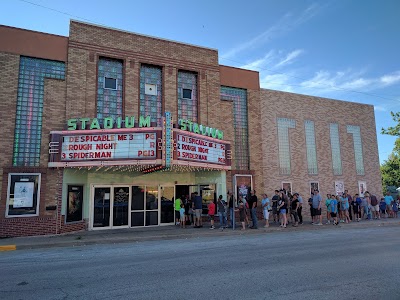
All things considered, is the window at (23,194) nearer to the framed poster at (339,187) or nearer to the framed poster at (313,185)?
the framed poster at (313,185)

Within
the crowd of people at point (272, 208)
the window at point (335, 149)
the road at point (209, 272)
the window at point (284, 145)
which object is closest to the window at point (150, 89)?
the crowd of people at point (272, 208)

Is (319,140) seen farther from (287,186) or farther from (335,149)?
(287,186)

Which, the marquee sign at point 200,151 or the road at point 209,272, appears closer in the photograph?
the road at point 209,272

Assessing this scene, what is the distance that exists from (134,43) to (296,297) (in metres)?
15.5

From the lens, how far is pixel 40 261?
8703mm

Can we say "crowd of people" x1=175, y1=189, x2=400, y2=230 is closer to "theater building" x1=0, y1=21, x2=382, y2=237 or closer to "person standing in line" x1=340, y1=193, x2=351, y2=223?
"person standing in line" x1=340, y1=193, x2=351, y2=223

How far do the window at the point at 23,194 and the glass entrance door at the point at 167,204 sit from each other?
615 cm

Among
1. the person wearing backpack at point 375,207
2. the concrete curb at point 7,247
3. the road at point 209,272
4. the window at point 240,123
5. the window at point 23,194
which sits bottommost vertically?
the concrete curb at point 7,247

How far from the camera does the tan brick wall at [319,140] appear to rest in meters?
20.9

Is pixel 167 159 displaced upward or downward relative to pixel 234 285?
upward

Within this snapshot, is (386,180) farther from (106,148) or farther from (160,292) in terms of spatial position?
(160,292)

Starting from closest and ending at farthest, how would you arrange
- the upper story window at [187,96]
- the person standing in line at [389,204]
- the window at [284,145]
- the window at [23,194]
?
the window at [23,194], the upper story window at [187,96], the window at [284,145], the person standing in line at [389,204]

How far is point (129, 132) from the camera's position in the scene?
45.3 feet

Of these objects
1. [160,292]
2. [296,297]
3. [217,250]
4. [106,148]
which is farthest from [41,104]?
[296,297]
